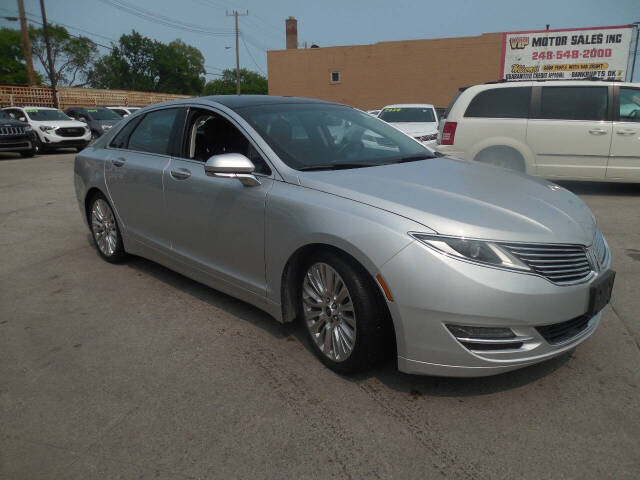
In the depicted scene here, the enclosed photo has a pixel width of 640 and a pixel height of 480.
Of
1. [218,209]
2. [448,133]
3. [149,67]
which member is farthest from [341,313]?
[149,67]

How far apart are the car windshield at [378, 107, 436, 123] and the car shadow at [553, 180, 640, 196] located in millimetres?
3961

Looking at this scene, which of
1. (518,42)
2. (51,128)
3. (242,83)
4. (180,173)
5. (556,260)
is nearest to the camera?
(556,260)

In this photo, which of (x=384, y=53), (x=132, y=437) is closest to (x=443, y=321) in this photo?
(x=132, y=437)

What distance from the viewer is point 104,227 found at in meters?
5.10

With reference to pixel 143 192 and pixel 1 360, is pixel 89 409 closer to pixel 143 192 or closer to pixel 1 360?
pixel 1 360

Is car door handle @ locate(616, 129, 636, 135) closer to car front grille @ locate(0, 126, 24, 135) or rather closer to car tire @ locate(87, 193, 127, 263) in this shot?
car tire @ locate(87, 193, 127, 263)

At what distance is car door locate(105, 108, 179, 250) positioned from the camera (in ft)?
13.7

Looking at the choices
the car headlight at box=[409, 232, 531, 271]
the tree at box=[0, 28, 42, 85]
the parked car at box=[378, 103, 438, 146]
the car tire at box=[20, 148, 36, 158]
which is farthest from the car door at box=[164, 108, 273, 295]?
the tree at box=[0, 28, 42, 85]

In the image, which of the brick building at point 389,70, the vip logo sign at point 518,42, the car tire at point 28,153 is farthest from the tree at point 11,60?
the vip logo sign at point 518,42

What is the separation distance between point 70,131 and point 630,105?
56.0 feet

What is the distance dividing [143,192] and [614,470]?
3.73m

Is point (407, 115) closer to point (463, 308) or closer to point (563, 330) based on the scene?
point (563, 330)

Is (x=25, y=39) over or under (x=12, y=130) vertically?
over

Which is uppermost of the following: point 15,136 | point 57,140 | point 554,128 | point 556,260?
point 554,128
